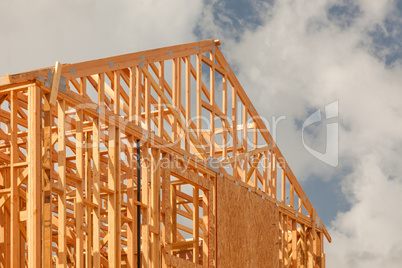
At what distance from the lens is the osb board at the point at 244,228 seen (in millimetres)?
20922

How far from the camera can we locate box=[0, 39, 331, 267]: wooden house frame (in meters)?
14.8

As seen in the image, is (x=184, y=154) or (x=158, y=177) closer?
(x=158, y=177)

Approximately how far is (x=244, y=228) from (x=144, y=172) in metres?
5.33

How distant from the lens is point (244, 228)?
22.2 meters

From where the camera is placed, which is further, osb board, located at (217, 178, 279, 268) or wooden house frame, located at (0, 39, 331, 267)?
osb board, located at (217, 178, 279, 268)

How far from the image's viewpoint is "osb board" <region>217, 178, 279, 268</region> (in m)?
20.9

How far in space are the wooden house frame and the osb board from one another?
1.3 inches

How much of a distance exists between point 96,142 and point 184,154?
12.5ft

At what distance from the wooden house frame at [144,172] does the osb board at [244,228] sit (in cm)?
3

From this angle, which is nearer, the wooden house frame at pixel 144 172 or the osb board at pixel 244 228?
the wooden house frame at pixel 144 172

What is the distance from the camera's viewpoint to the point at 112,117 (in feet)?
55.3

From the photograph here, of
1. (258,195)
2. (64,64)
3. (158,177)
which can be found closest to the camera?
(64,64)

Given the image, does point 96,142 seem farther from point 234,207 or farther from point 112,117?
point 234,207

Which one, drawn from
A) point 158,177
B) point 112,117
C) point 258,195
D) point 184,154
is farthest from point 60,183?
point 258,195
